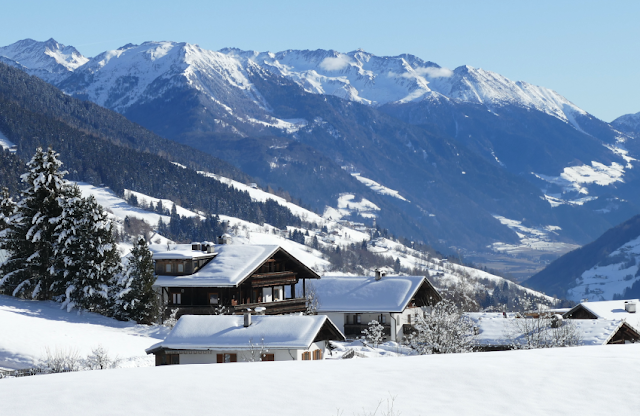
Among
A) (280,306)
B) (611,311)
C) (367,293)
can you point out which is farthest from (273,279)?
(611,311)

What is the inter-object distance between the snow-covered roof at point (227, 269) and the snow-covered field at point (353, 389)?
44.5 metres

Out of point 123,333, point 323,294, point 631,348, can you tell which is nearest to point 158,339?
point 123,333

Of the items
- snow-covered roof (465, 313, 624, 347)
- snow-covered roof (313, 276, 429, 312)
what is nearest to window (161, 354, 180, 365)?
snow-covered roof (465, 313, 624, 347)

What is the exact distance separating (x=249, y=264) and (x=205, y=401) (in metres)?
51.4

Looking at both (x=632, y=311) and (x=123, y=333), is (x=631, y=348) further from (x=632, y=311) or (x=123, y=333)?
(x=632, y=311)

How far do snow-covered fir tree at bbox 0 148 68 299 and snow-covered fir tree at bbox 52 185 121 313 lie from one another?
3.66 ft

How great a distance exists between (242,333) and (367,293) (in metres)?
40.8

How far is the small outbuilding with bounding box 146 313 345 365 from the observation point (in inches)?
1794

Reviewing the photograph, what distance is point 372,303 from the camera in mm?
84250

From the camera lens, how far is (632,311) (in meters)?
79.1

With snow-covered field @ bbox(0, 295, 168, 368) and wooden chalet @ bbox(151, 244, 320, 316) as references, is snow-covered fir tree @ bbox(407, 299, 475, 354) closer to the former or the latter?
wooden chalet @ bbox(151, 244, 320, 316)

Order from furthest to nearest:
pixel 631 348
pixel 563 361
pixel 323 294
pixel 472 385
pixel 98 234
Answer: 1. pixel 323 294
2. pixel 98 234
3. pixel 631 348
4. pixel 563 361
5. pixel 472 385

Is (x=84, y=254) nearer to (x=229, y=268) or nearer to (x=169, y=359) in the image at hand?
(x=229, y=268)

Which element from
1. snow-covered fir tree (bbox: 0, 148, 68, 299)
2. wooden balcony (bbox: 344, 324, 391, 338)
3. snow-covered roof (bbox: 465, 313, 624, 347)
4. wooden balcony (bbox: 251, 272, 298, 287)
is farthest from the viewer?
wooden balcony (bbox: 344, 324, 391, 338)
